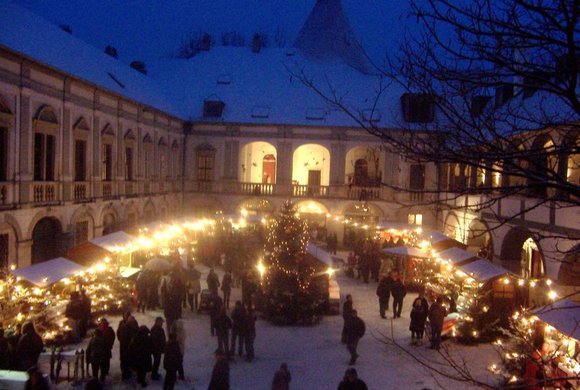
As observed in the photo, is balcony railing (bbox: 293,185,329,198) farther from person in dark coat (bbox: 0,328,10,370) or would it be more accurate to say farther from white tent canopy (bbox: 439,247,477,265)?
person in dark coat (bbox: 0,328,10,370)

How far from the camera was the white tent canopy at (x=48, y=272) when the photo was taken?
13555mm

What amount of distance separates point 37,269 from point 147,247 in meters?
7.93

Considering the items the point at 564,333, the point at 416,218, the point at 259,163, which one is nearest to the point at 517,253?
the point at 564,333

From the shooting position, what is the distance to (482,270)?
1598 cm

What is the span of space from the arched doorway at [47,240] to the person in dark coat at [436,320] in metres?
14.2

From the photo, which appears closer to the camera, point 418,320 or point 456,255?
point 418,320

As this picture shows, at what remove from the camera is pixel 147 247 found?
2200 cm

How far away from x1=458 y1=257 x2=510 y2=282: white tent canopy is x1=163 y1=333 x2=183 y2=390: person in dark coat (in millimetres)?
8816

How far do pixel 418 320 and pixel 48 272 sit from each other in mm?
9879

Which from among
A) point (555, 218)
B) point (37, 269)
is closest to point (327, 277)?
point (555, 218)

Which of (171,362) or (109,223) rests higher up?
(109,223)

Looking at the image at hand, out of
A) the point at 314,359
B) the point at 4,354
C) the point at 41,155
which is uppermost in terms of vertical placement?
the point at 41,155

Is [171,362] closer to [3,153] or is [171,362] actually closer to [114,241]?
[114,241]

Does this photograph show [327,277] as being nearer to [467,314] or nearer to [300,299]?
[300,299]
